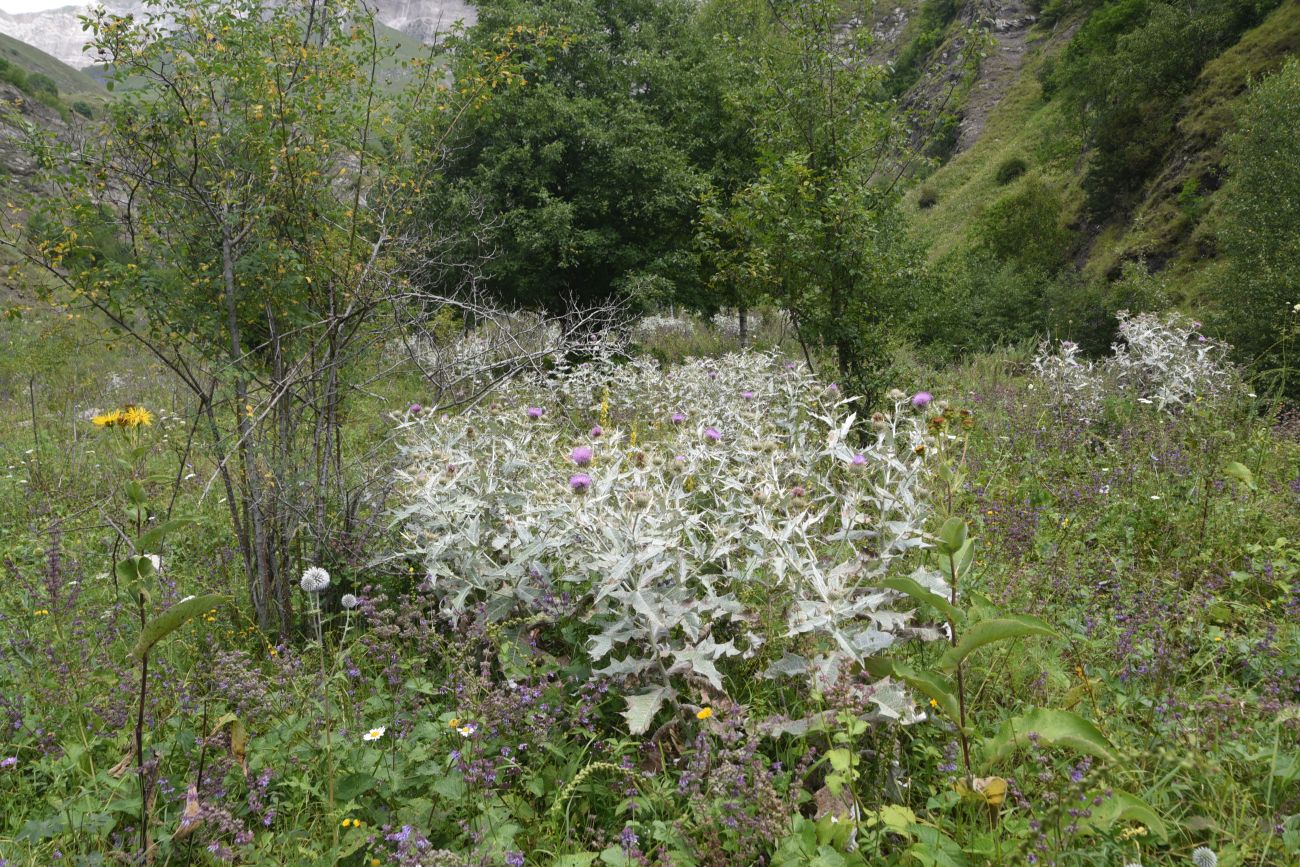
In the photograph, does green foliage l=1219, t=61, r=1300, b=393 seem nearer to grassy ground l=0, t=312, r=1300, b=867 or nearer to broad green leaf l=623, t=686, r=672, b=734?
grassy ground l=0, t=312, r=1300, b=867

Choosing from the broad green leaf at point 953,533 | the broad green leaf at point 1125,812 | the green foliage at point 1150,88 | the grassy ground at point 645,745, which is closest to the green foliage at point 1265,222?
the grassy ground at point 645,745

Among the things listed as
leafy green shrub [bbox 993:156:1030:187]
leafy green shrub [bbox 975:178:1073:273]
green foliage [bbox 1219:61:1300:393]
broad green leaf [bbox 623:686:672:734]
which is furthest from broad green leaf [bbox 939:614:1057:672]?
leafy green shrub [bbox 993:156:1030:187]

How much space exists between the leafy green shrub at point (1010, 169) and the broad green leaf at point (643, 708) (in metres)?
40.1

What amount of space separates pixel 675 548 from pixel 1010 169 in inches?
1589

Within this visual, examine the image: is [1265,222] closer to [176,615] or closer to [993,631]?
[993,631]

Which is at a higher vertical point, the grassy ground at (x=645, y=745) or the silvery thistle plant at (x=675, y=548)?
the silvery thistle plant at (x=675, y=548)

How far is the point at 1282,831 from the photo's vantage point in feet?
5.20

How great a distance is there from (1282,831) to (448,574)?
2.47 metres

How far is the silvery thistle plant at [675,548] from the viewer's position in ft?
6.64

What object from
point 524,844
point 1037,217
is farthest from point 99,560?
point 1037,217

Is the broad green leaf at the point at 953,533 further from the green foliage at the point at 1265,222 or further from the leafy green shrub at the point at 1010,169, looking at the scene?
the leafy green shrub at the point at 1010,169

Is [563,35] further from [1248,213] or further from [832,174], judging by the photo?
[1248,213]

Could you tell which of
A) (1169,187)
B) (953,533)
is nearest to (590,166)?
(953,533)

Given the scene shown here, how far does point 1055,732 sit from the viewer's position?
52.4 inches
